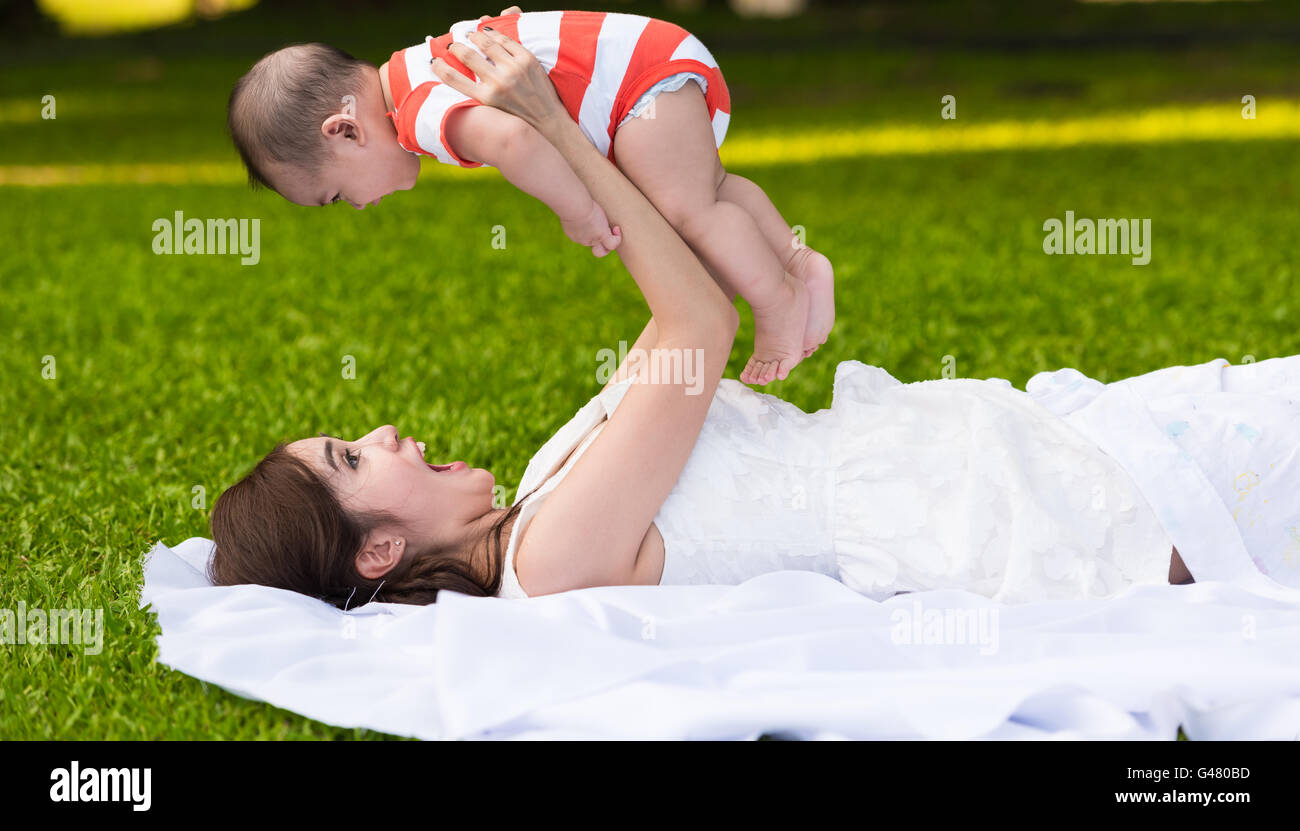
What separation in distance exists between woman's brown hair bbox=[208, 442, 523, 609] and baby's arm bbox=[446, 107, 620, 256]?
A: 2.37 ft

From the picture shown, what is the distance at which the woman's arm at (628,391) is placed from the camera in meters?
2.85

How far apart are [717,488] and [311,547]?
3.32 ft

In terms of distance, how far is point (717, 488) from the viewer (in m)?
3.02

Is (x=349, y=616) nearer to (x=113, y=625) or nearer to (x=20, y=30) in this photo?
(x=113, y=625)

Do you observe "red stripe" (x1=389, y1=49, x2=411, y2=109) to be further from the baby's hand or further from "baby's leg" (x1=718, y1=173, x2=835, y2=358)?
"baby's leg" (x1=718, y1=173, x2=835, y2=358)

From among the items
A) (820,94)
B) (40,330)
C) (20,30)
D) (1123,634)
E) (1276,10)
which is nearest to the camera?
(1123,634)

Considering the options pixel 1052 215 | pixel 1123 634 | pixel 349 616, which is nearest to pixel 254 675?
pixel 349 616

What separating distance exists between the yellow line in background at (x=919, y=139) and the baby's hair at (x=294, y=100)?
31.0ft

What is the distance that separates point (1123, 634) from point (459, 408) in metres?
3.07

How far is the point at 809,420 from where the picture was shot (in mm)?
3199

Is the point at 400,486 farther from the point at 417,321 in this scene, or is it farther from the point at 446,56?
the point at 417,321

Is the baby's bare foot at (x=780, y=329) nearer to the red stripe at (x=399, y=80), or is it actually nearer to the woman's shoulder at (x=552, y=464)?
the woman's shoulder at (x=552, y=464)

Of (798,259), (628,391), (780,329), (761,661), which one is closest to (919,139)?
(798,259)

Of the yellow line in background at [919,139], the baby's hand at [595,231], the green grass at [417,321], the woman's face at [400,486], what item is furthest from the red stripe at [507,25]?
the yellow line in background at [919,139]
